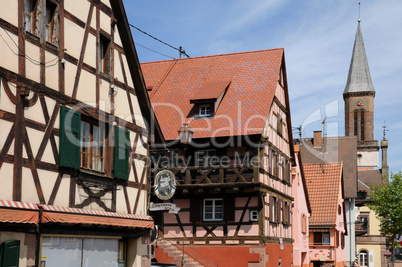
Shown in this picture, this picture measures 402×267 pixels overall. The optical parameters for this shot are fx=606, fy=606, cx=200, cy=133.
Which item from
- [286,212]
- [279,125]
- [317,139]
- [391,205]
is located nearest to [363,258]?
[317,139]

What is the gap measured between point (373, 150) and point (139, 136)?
104862 mm

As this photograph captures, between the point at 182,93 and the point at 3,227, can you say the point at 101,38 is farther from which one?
the point at 182,93

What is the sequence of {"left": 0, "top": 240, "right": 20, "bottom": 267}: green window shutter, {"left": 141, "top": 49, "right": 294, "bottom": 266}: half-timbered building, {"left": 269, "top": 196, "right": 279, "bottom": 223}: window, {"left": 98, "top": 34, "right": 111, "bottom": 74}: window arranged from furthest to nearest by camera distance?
{"left": 269, "top": 196, "right": 279, "bottom": 223}: window, {"left": 141, "top": 49, "right": 294, "bottom": 266}: half-timbered building, {"left": 98, "top": 34, "right": 111, "bottom": 74}: window, {"left": 0, "top": 240, "right": 20, "bottom": 267}: green window shutter

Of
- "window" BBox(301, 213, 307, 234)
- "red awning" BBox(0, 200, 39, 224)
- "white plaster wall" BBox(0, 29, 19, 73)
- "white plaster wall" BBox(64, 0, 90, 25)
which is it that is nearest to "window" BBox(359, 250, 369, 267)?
"window" BBox(301, 213, 307, 234)

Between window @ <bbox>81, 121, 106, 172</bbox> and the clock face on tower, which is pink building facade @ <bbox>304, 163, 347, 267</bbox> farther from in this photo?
the clock face on tower

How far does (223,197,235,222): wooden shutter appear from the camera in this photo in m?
27.2

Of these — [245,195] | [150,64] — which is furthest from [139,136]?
[150,64]

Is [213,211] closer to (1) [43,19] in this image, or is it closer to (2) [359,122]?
(1) [43,19]

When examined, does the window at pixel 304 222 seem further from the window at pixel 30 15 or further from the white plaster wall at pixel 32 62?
the window at pixel 30 15

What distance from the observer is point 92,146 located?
53.0 ft

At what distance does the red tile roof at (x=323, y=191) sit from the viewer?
42.5 meters

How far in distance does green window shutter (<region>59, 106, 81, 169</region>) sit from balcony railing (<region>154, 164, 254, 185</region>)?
12.4 meters

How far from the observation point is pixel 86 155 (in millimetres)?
15773

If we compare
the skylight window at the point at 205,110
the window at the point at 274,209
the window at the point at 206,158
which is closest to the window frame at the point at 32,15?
the window at the point at 206,158
